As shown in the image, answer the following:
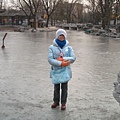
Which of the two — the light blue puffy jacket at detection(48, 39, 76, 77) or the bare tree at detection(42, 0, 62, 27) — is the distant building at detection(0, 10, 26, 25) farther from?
the light blue puffy jacket at detection(48, 39, 76, 77)

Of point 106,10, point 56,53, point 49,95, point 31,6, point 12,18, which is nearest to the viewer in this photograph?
point 56,53

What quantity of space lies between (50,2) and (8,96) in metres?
69.6

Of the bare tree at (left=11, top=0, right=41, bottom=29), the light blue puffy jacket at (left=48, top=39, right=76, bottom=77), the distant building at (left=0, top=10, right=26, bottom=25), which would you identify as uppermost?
the bare tree at (left=11, top=0, right=41, bottom=29)

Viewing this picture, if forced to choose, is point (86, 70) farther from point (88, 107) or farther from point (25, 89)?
point (88, 107)

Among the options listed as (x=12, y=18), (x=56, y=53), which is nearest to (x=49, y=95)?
(x=56, y=53)

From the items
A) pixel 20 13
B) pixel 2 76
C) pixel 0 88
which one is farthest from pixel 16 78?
pixel 20 13

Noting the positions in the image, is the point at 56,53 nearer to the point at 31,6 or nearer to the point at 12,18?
the point at 31,6

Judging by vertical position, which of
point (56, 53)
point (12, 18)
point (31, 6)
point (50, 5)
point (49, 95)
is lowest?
point (49, 95)

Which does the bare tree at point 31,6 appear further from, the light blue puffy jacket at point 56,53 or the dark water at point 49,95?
the light blue puffy jacket at point 56,53

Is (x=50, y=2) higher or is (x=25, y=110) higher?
(x=50, y=2)

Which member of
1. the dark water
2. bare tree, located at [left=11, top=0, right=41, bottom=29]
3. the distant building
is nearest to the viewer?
the dark water

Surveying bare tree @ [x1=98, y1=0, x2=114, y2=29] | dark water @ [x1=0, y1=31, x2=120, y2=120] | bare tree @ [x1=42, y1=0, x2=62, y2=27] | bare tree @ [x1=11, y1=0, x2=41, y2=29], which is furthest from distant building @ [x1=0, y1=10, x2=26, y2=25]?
dark water @ [x1=0, y1=31, x2=120, y2=120]

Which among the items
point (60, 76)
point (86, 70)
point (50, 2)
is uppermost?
point (50, 2)

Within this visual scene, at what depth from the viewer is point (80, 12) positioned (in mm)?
104312
